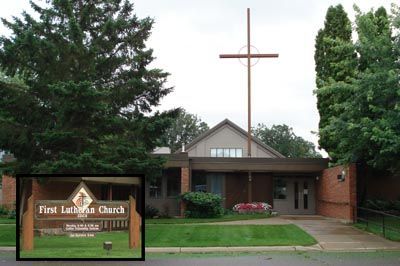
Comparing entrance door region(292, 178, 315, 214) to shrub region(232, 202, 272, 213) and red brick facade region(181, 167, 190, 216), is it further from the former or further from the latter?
red brick facade region(181, 167, 190, 216)

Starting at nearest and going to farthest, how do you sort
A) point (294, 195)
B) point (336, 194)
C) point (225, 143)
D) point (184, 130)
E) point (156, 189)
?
point (336, 194)
point (156, 189)
point (294, 195)
point (225, 143)
point (184, 130)

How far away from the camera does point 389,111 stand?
58.2ft

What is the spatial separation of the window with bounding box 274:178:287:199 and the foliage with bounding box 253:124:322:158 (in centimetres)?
6620

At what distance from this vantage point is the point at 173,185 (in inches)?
1384

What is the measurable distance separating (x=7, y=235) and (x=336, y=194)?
16.1 m

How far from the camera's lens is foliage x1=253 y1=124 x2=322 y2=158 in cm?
10425

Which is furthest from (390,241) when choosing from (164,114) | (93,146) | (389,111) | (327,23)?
(327,23)

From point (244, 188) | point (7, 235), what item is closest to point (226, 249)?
point (7, 235)

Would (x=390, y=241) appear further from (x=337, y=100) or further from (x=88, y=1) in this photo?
(x=88, y=1)

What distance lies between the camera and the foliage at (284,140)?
342 feet

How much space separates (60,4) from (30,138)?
497cm

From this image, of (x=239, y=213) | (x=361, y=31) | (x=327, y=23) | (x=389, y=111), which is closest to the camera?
(x=389, y=111)

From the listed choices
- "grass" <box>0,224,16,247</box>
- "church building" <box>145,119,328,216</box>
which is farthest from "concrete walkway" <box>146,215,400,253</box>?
"church building" <box>145,119,328,216</box>

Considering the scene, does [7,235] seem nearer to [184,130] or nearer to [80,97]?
[80,97]
